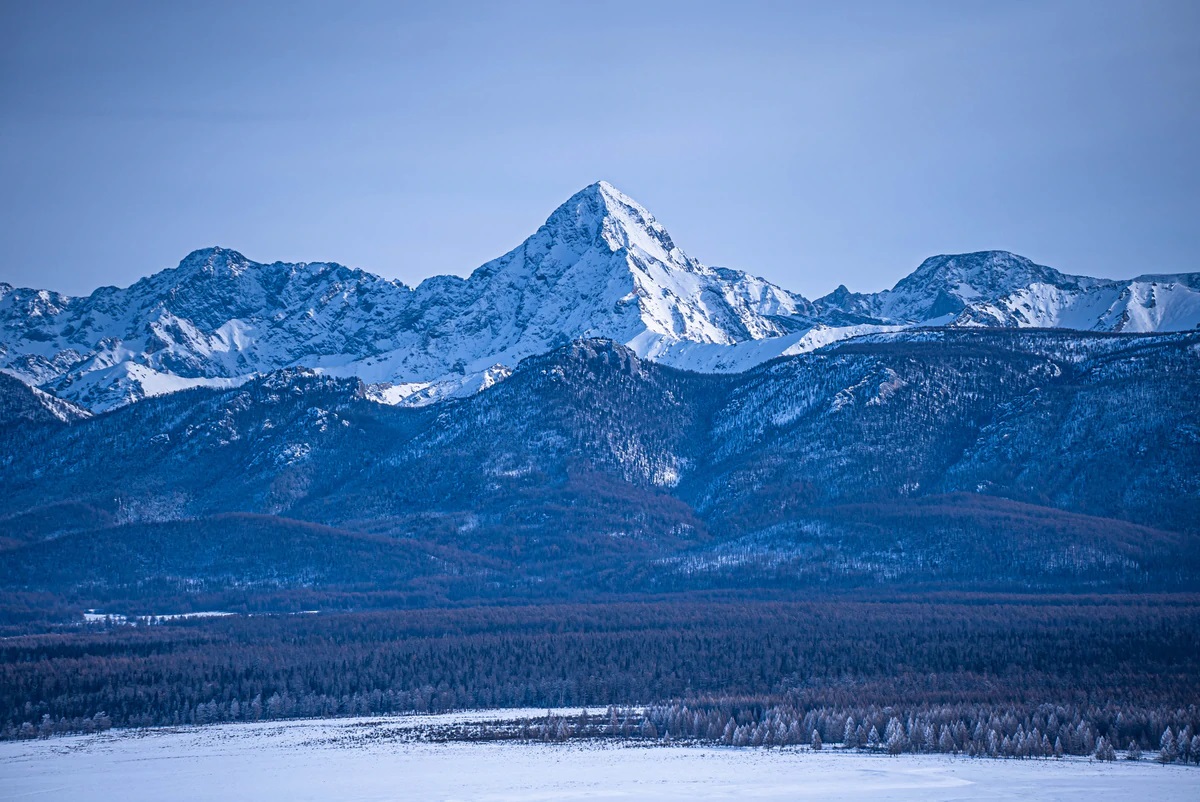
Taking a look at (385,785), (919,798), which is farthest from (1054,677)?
(385,785)

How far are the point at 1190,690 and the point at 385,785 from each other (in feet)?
298

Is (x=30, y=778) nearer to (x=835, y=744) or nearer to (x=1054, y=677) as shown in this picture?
(x=835, y=744)

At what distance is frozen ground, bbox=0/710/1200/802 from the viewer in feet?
449

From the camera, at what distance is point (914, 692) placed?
639ft

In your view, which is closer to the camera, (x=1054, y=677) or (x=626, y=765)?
(x=626, y=765)

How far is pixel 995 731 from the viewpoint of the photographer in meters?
165

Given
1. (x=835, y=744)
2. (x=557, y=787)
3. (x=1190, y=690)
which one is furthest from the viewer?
(x=1190, y=690)

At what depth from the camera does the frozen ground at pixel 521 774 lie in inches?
5394

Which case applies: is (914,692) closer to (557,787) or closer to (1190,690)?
(1190,690)

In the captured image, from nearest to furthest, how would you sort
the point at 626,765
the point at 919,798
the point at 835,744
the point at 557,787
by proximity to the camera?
the point at 919,798
the point at 557,787
the point at 626,765
the point at 835,744

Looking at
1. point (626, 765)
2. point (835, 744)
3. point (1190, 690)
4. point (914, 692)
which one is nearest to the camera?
point (626, 765)

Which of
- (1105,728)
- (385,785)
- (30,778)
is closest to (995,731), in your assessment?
(1105,728)

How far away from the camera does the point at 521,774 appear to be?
5925 inches

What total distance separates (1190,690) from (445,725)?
273 ft
